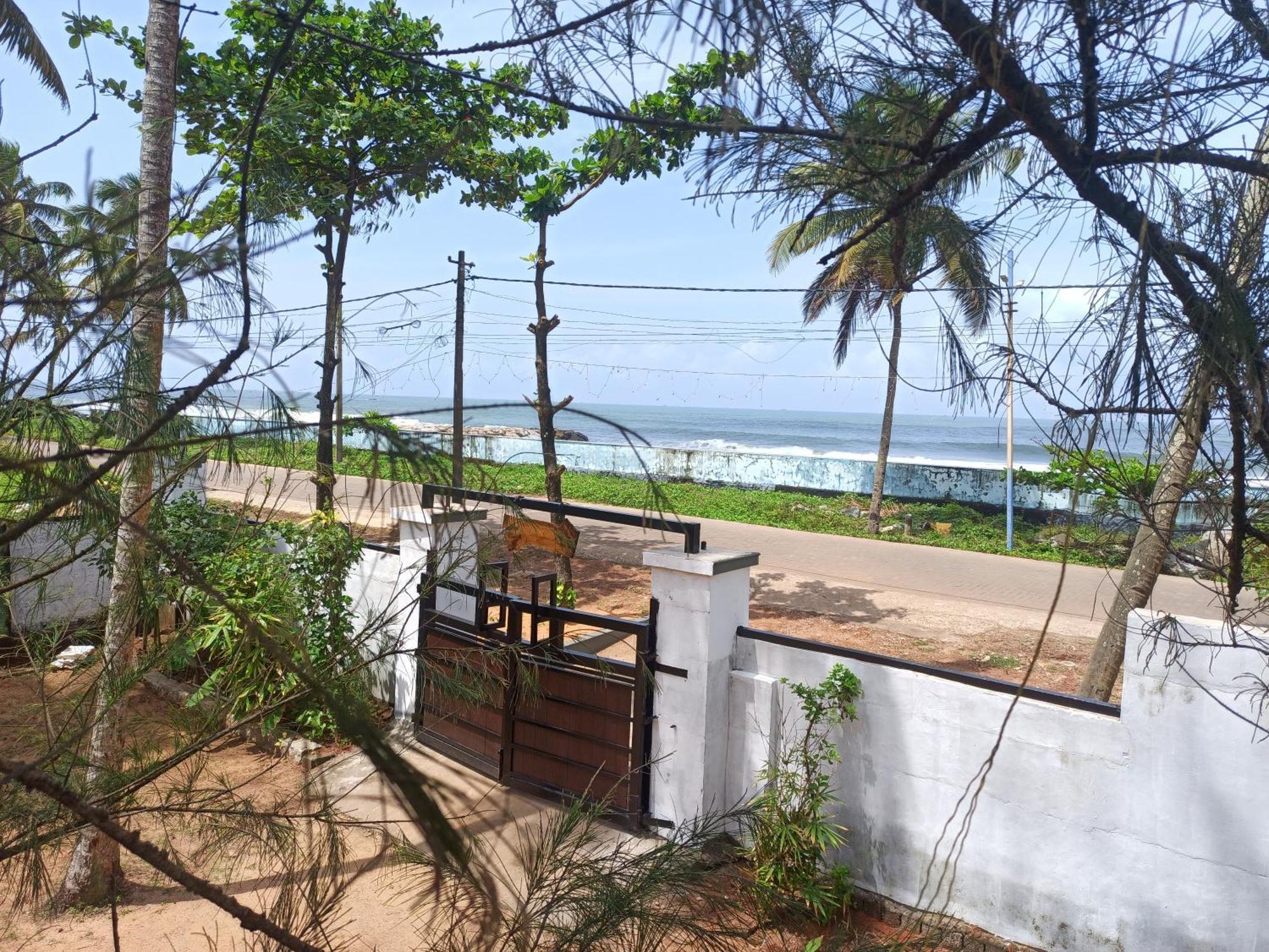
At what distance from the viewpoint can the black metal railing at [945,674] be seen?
13.5 feet

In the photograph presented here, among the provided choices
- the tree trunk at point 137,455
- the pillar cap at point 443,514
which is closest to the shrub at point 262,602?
the tree trunk at point 137,455

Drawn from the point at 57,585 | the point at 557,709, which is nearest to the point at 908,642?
the point at 557,709

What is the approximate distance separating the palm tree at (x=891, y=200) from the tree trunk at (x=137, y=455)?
1223mm

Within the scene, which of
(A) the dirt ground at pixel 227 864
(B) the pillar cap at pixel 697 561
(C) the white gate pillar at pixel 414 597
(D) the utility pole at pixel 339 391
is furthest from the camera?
(C) the white gate pillar at pixel 414 597

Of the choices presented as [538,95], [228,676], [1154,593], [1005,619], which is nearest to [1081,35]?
[538,95]

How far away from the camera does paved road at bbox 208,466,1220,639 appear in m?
9.84

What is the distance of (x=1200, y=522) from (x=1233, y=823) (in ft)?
8.40

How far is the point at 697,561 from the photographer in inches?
196

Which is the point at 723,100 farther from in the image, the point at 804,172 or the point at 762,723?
the point at 762,723

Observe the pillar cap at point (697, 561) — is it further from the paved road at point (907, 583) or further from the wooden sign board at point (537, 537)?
the paved road at point (907, 583)

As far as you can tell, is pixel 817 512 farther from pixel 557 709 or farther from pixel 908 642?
pixel 557 709

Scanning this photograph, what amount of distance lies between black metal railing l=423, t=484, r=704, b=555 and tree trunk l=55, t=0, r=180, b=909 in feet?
1.77

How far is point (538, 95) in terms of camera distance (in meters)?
1.68

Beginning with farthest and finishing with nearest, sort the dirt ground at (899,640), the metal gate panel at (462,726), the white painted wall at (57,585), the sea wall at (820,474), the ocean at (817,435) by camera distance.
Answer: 1. the ocean at (817,435)
2. the sea wall at (820,474)
3. the dirt ground at (899,640)
4. the metal gate panel at (462,726)
5. the white painted wall at (57,585)
